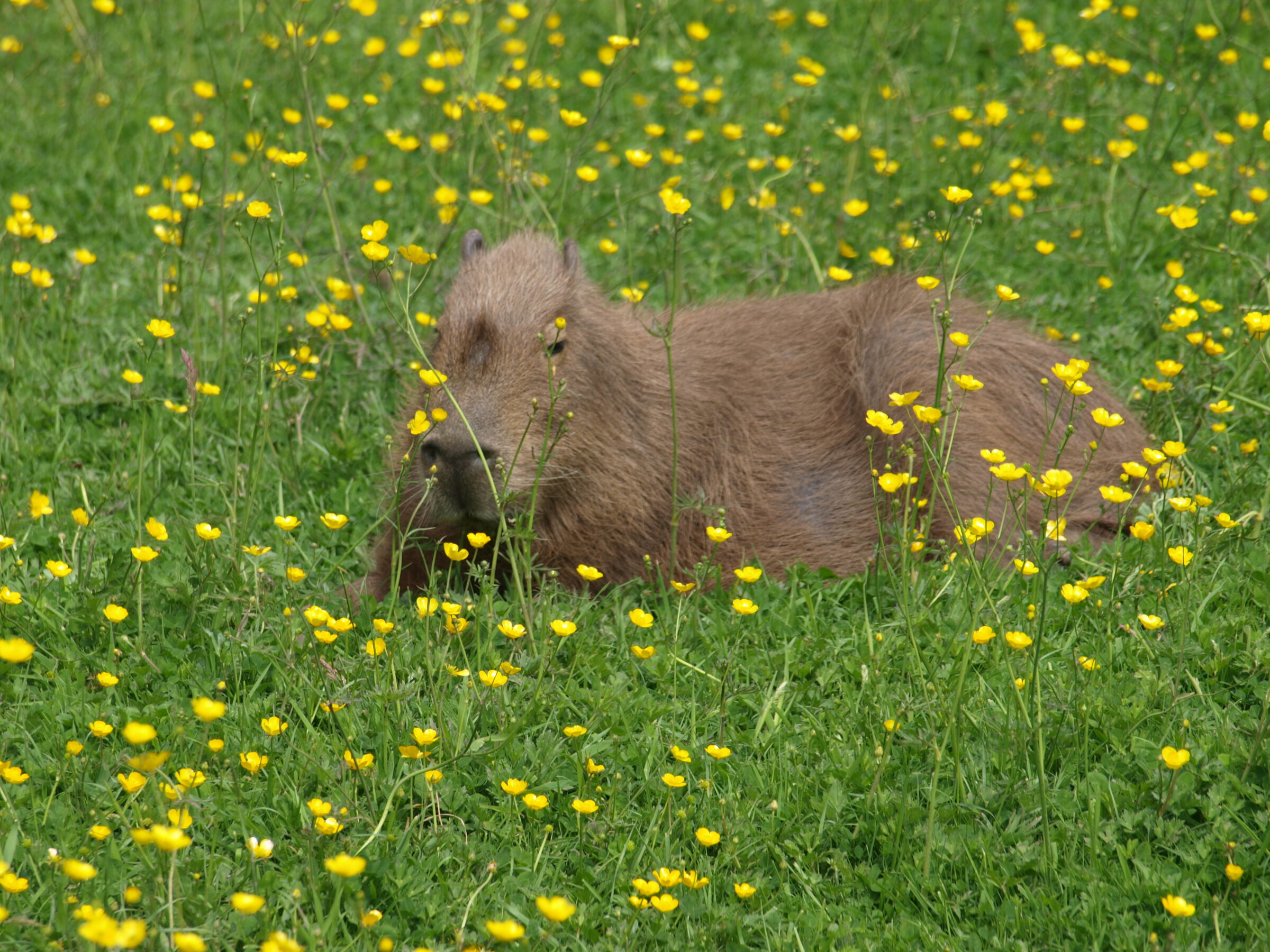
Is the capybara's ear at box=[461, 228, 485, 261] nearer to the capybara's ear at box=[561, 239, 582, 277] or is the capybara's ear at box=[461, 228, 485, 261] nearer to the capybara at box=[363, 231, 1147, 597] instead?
the capybara at box=[363, 231, 1147, 597]

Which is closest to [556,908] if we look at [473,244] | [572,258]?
[572,258]

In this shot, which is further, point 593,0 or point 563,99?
point 593,0

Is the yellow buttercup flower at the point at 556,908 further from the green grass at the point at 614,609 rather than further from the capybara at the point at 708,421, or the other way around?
the capybara at the point at 708,421

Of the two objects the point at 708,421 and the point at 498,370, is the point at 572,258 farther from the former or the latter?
the point at 708,421

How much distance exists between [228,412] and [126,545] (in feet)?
3.80

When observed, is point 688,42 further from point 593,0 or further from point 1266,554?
point 1266,554

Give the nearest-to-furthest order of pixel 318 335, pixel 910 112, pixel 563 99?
pixel 318 335 < pixel 910 112 < pixel 563 99

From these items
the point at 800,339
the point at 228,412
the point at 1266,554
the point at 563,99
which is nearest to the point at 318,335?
the point at 228,412

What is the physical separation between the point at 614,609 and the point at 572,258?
1.25 m

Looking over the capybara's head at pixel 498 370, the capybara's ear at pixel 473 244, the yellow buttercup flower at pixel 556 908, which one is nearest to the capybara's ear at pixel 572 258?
the capybara's head at pixel 498 370

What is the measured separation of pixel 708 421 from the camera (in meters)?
4.71

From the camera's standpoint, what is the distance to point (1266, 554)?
4.08 metres

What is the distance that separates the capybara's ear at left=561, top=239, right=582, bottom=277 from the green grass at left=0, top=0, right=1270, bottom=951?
1.00 feet

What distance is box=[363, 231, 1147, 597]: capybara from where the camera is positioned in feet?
13.9
